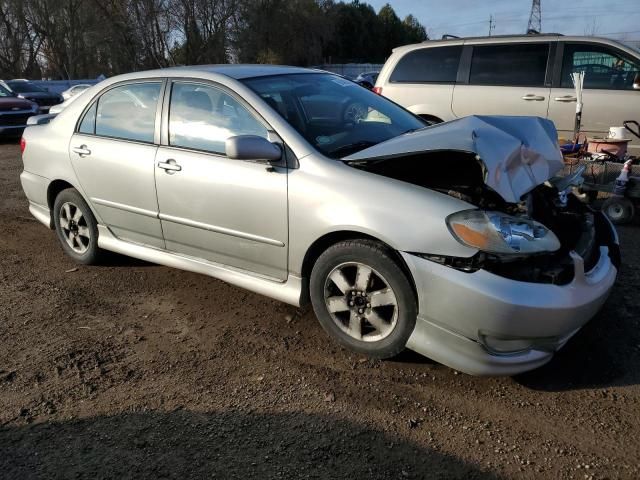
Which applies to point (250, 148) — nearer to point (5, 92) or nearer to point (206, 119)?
point (206, 119)

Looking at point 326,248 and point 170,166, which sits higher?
point 170,166

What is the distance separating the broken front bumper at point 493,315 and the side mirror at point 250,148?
1051 millimetres

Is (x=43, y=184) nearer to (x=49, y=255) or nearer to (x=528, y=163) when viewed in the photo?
(x=49, y=255)

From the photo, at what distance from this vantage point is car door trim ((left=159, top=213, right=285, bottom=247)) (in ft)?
11.7

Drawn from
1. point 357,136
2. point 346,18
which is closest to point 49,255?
point 357,136

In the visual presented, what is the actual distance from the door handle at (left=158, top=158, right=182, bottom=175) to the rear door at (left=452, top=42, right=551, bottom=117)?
527 cm

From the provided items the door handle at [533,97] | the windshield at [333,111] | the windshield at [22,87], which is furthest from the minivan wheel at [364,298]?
the windshield at [22,87]

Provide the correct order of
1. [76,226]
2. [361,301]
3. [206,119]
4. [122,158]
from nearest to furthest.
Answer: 1. [361,301]
2. [206,119]
3. [122,158]
4. [76,226]

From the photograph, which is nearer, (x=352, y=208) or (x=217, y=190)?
(x=352, y=208)

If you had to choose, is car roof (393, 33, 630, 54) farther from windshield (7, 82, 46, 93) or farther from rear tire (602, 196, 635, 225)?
windshield (7, 82, 46, 93)

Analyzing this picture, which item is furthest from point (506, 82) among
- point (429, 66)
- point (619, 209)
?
point (619, 209)

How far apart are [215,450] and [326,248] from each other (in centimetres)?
132

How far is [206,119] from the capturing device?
12.7 feet

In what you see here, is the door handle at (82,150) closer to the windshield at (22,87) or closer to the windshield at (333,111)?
the windshield at (333,111)
